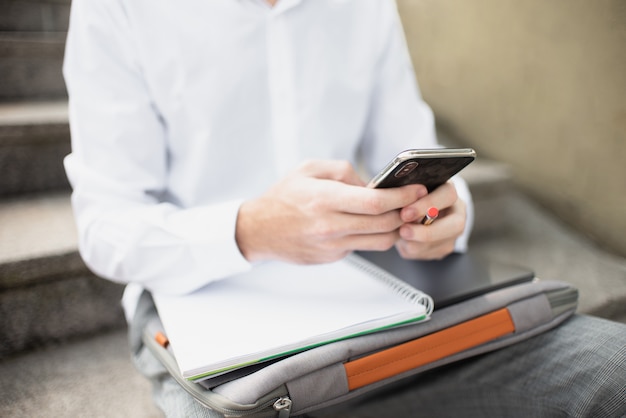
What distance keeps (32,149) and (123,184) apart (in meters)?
0.46

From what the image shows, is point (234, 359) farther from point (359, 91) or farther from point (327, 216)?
point (359, 91)

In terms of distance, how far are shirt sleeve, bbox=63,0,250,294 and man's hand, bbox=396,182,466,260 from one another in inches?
7.4

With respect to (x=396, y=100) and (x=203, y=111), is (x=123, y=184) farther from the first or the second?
(x=396, y=100)

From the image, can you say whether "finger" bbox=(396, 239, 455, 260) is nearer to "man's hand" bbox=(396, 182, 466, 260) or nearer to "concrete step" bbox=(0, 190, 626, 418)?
"man's hand" bbox=(396, 182, 466, 260)

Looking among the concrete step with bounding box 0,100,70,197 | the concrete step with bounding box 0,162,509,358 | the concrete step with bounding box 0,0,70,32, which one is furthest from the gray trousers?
the concrete step with bounding box 0,0,70,32

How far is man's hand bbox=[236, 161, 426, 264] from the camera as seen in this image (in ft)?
1.43

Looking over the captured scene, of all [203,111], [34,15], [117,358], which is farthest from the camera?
[34,15]

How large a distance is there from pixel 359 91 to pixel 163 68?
0.29m

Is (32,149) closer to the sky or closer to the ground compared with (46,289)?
closer to the sky

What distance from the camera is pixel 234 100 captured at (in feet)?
2.03

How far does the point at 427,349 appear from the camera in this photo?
1.50 ft

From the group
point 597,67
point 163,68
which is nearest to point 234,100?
point 163,68

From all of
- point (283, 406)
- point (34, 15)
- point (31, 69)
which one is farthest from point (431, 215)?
point (34, 15)

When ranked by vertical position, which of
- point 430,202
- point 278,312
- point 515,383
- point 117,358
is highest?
point 430,202
